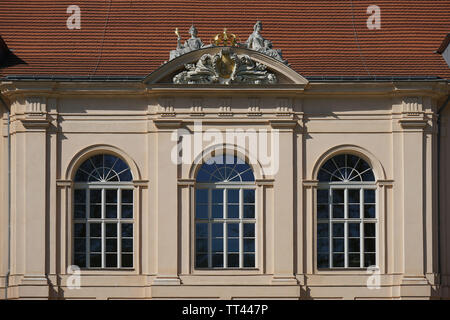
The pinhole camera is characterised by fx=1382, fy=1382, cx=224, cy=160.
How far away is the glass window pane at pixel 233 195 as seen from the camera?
36.8 metres

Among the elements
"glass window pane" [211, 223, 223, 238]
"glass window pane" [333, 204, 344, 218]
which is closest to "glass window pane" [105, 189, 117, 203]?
"glass window pane" [211, 223, 223, 238]

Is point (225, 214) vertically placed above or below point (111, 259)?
above

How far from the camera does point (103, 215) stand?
36.7 meters

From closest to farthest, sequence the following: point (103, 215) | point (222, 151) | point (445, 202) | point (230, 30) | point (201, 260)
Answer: point (201, 260)
point (103, 215)
point (222, 151)
point (445, 202)
point (230, 30)

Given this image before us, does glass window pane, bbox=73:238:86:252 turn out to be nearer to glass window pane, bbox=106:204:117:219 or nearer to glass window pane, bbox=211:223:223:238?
glass window pane, bbox=106:204:117:219

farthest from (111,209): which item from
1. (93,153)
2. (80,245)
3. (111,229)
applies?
(93,153)

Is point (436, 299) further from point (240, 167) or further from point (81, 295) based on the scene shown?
point (81, 295)

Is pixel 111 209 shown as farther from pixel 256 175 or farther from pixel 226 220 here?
pixel 256 175

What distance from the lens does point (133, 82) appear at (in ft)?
120

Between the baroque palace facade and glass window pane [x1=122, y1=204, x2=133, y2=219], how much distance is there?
0.03 meters

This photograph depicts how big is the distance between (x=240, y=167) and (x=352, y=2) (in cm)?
669

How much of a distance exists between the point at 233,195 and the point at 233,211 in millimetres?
429

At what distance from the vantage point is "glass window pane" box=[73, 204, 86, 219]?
121ft

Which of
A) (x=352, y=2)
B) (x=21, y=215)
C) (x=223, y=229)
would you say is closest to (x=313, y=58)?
(x=352, y=2)
